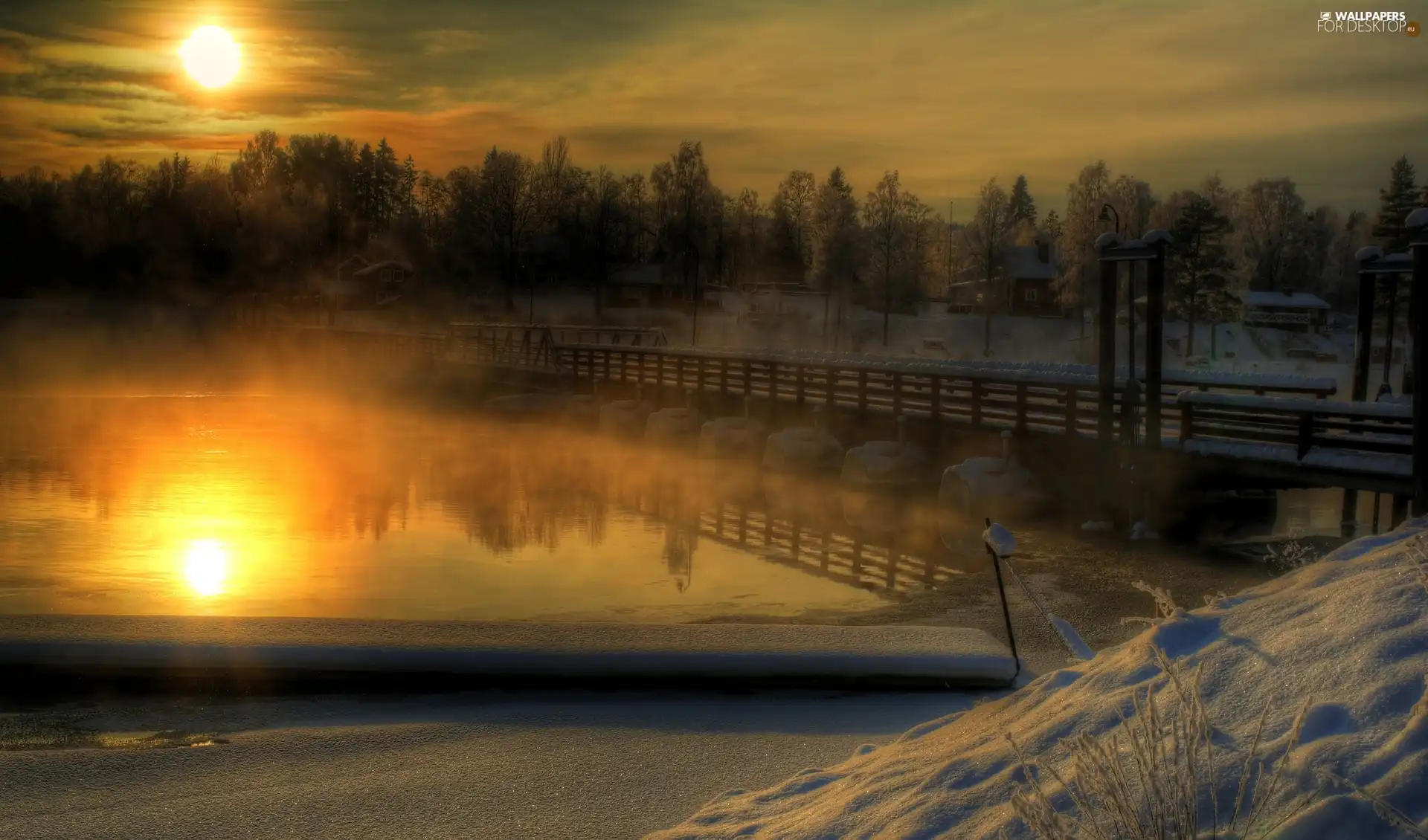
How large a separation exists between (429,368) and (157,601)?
3850 cm

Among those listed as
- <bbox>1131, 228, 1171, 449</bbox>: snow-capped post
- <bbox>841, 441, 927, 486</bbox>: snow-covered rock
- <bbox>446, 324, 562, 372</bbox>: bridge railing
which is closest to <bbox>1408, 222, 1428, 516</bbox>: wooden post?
<bbox>1131, 228, 1171, 449</bbox>: snow-capped post

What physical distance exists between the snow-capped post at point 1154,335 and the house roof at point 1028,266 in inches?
2815

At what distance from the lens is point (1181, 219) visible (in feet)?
239

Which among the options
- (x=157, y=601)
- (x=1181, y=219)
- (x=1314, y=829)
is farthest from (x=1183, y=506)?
(x=1181, y=219)

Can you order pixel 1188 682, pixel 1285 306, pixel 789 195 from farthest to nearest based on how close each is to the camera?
pixel 789 195, pixel 1285 306, pixel 1188 682

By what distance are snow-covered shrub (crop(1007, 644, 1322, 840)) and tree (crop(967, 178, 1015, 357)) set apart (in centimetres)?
7739

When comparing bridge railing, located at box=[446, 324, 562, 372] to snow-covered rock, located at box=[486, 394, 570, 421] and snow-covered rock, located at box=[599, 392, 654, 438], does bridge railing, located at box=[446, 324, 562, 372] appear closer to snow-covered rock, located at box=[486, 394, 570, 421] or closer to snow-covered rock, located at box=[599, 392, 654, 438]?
snow-covered rock, located at box=[486, 394, 570, 421]

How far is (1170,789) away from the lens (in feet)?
12.2

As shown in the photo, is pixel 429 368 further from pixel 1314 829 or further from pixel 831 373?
pixel 1314 829

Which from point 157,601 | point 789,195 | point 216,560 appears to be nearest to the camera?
point 157,601

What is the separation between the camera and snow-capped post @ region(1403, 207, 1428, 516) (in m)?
11.8

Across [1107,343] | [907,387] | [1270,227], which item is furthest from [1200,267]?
[1107,343]

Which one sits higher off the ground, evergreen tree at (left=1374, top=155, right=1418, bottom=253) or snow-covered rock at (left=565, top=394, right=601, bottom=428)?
evergreen tree at (left=1374, top=155, right=1418, bottom=253)

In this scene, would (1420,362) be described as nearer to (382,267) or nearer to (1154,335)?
(1154,335)
